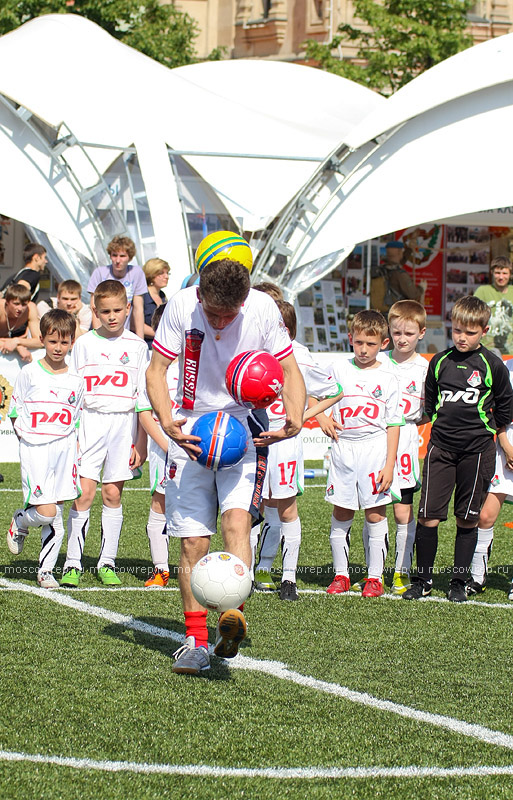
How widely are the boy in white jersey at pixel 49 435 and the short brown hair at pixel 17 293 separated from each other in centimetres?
563

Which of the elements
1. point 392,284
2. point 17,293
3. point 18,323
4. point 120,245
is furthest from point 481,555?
point 392,284

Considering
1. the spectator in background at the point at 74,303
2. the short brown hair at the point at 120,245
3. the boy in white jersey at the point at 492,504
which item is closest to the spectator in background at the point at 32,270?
the spectator in background at the point at 74,303

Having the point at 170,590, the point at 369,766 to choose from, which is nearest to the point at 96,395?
the point at 170,590

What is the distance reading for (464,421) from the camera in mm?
7539

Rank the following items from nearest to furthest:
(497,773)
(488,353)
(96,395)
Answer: (497,773) < (488,353) < (96,395)

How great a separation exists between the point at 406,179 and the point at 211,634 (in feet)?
42.7

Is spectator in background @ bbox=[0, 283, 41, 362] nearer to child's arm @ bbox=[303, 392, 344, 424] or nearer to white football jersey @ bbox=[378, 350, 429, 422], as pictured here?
white football jersey @ bbox=[378, 350, 429, 422]

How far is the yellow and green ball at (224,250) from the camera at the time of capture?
20.1 feet

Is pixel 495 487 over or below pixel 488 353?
below

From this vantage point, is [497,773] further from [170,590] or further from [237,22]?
[237,22]

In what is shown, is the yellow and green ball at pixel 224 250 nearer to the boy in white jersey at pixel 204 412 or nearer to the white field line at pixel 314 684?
the boy in white jersey at pixel 204 412

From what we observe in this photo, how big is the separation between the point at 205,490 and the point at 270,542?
2334mm

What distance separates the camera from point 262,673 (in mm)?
5777

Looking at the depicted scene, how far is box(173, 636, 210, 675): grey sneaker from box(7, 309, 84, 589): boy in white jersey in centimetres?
211
